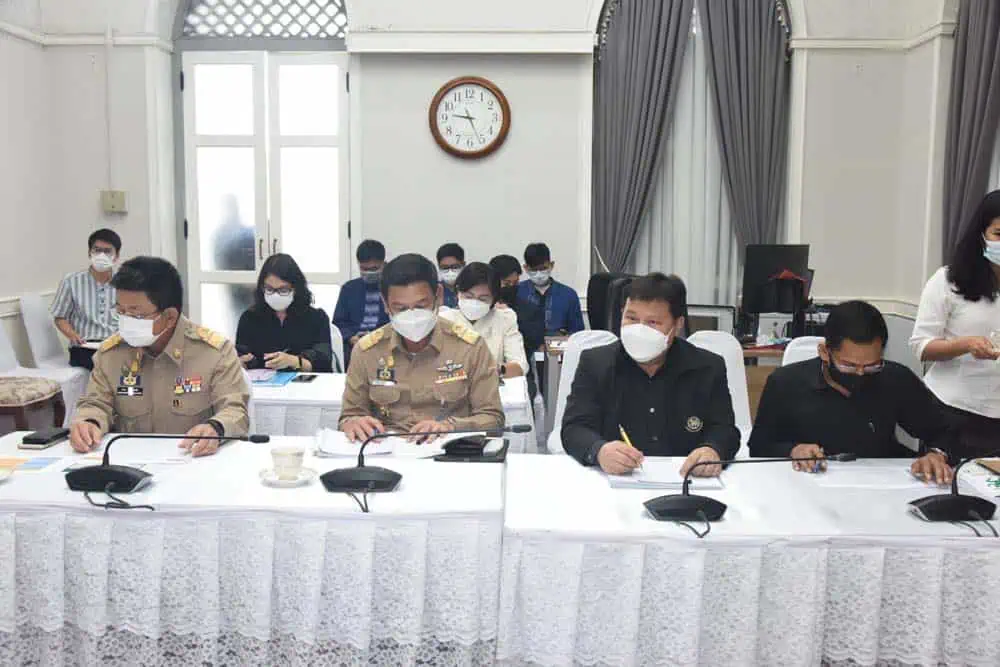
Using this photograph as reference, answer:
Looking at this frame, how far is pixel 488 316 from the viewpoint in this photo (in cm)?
441

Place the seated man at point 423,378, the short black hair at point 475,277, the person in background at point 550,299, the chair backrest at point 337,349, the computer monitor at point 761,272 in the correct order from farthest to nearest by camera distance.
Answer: the person in background at point 550,299 < the computer monitor at point 761,272 < the chair backrest at point 337,349 < the short black hair at point 475,277 < the seated man at point 423,378

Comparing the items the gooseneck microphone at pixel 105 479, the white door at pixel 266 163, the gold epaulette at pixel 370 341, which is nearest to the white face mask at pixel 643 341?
the gold epaulette at pixel 370 341

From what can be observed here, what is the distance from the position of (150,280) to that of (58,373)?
2926 mm

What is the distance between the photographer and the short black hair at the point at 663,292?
2466mm

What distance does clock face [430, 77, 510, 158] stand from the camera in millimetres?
6152

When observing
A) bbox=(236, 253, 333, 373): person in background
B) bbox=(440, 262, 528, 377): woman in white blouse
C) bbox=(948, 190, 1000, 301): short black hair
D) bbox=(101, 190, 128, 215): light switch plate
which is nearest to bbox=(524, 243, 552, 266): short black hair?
bbox=(440, 262, 528, 377): woman in white blouse

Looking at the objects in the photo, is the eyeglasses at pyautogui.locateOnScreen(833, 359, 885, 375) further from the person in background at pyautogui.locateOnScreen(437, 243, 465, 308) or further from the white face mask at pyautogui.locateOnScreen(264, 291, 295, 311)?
the person in background at pyautogui.locateOnScreen(437, 243, 465, 308)

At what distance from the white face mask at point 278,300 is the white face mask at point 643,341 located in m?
2.11

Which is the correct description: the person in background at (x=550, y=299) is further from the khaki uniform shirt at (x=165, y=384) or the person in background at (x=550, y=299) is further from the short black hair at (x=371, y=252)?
the khaki uniform shirt at (x=165, y=384)

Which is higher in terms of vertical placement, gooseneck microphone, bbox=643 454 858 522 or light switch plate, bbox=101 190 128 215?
light switch plate, bbox=101 190 128 215

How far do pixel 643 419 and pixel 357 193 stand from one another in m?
4.09

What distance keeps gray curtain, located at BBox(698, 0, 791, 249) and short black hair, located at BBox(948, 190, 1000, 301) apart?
3.24m

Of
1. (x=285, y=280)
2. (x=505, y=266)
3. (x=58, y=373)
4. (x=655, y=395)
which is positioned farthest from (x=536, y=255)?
(x=655, y=395)

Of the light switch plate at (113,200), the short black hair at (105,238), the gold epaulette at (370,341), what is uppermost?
the light switch plate at (113,200)
